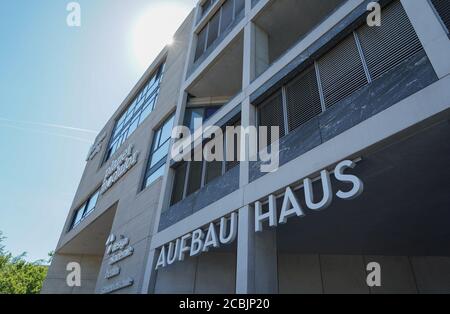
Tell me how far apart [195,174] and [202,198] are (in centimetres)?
185

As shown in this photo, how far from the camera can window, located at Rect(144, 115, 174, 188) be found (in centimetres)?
1552

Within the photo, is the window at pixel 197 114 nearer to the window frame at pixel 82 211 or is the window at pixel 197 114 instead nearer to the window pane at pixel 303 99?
the window pane at pixel 303 99

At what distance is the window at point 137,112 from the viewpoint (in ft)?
70.7

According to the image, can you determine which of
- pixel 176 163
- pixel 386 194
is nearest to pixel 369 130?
pixel 386 194

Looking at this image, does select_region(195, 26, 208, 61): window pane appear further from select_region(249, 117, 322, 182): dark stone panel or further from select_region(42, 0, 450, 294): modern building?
select_region(249, 117, 322, 182): dark stone panel

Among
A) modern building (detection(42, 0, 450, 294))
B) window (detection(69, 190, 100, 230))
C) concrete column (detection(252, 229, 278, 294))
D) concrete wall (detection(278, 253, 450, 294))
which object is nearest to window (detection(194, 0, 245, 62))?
modern building (detection(42, 0, 450, 294))

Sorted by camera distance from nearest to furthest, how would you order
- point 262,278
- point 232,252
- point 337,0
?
point 262,278 → point 337,0 → point 232,252

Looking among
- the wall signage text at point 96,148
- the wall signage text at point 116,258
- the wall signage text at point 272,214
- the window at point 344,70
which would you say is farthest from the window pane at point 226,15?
the wall signage text at point 96,148

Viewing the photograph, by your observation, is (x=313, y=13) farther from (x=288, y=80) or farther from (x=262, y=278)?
(x=262, y=278)

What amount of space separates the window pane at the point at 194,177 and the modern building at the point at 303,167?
0.22 feet

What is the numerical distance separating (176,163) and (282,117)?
609 cm

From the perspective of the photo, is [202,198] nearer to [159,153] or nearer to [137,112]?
[159,153]

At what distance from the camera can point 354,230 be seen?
10.0 metres

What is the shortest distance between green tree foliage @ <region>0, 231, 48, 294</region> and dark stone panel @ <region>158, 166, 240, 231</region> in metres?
43.1
